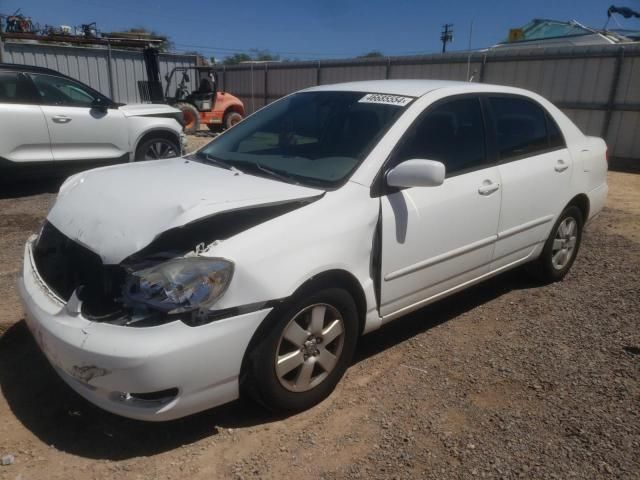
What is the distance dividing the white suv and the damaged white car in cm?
429

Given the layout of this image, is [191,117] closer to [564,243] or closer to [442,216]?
[564,243]

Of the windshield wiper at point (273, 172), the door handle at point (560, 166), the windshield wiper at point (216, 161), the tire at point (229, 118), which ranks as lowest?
the tire at point (229, 118)

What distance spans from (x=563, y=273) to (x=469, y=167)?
6.12 ft

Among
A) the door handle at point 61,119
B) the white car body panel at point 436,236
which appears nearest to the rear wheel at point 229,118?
the door handle at point 61,119

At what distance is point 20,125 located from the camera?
22.1 feet

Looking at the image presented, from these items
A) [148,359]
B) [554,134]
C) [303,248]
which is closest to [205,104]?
[554,134]

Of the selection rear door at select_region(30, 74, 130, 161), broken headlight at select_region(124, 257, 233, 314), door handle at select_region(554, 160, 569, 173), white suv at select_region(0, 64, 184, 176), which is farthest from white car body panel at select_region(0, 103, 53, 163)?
door handle at select_region(554, 160, 569, 173)

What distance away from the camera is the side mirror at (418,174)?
111 inches

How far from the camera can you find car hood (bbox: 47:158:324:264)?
2.39 m

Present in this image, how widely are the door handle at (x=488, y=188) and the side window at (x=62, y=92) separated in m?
6.09

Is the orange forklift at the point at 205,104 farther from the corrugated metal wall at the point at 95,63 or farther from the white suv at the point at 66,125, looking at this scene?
the white suv at the point at 66,125

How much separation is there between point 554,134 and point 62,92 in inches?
249

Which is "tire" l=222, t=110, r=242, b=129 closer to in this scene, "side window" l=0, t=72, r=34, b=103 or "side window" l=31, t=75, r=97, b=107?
"side window" l=31, t=75, r=97, b=107

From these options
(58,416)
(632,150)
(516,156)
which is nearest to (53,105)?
(58,416)
